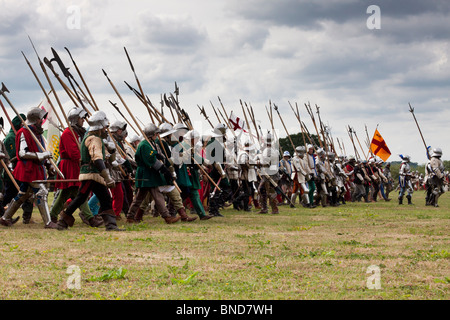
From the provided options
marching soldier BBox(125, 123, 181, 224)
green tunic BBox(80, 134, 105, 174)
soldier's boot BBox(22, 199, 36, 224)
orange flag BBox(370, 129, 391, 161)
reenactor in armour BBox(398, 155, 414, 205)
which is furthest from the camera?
orange flag BBox(370, 129, 391, 161)

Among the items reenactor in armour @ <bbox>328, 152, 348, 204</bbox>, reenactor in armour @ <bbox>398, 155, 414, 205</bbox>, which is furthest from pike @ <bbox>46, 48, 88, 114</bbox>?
reenactor in armour @ <bbox>398, 155, 414, 205</bbox>

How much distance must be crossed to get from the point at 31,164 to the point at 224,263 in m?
4.99

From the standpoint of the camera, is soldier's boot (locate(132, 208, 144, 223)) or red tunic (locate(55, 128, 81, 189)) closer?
red tunic (locate(55, 128, 81, 189))

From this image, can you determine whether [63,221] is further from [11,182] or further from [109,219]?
[11,182]

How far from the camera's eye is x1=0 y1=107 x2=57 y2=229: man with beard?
10.4m

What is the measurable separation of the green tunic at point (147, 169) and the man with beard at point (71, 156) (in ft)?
3.77

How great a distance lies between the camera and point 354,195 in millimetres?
23953

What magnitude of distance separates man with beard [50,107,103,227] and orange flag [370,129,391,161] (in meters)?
16.0

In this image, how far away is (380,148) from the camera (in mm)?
24719

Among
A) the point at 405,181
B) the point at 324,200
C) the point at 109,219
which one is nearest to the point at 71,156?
the point at 109,219

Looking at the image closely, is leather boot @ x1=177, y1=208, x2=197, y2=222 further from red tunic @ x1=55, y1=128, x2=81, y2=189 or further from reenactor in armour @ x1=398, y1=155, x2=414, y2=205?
reenactor in armour @ x1=398, y1=155, x2=414, y2=205

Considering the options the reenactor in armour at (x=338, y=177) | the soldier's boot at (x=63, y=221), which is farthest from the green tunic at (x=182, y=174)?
the reenactor in armour at (x=338, y=177)
